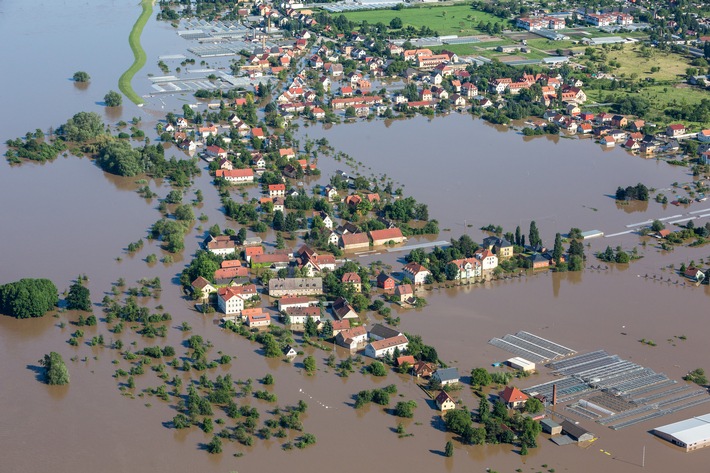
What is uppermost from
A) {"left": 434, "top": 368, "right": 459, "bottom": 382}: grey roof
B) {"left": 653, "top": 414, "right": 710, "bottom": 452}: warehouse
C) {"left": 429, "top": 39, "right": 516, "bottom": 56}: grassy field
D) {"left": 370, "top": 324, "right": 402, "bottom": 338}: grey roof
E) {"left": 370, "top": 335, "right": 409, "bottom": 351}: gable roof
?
{"left": 429, "top": 39, "right": 516, "bottom": 56}: grassy field

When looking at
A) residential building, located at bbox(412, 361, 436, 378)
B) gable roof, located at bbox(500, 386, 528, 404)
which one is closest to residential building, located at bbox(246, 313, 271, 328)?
residential building, located at bbox(412, 361, 436, 378)

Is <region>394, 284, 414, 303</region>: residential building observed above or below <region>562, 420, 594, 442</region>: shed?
above

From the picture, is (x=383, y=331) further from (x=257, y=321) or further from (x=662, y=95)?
(x=662, y=95)

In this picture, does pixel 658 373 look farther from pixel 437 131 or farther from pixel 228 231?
pixel 437 131

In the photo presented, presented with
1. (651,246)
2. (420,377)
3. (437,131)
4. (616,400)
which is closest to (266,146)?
(437,131)

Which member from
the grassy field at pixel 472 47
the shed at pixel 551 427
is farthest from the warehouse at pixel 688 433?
the grassy field at pixel 472 47

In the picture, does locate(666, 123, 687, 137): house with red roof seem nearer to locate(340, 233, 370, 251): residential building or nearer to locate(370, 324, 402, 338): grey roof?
locate(340, 233, 370, 251): residential building
